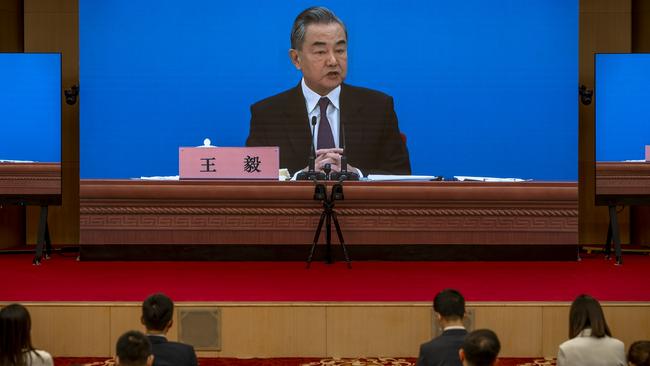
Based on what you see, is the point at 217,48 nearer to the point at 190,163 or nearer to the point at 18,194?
the point at 190,163

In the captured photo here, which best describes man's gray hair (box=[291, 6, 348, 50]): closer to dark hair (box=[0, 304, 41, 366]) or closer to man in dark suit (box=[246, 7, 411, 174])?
man in dark suit (box=[246, 7, 411, 174])

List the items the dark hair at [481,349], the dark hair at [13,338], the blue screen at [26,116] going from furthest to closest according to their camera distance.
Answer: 1. the blue screen at [26,116]
2. the dark hair at [13,338]
3. the dark hair at [481,349]

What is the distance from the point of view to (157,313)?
3449mm

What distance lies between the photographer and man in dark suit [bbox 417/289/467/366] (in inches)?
129

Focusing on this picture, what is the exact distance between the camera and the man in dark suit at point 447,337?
3.27 metres

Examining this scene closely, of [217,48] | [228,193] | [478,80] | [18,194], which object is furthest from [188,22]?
[478,80]

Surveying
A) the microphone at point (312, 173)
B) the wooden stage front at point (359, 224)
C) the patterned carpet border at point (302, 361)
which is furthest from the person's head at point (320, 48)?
the patterned carpet border at point (302, 361)

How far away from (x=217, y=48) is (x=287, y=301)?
9.94 feet

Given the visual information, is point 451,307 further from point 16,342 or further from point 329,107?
point 329,107

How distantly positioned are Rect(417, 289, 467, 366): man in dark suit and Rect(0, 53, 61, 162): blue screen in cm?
489

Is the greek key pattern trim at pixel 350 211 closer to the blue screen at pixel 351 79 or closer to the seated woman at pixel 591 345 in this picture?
the blue screen at pixel 351 79

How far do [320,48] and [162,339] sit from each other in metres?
4.23

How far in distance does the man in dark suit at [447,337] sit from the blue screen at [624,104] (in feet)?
Answer: 14.2

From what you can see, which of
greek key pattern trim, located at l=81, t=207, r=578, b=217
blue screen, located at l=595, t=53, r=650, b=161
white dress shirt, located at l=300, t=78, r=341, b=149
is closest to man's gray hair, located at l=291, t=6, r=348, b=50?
white dress shirt, located at l=300, t=78, r=341, b=149
